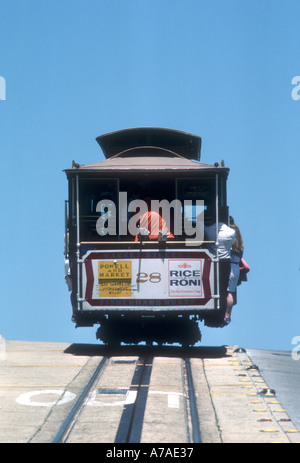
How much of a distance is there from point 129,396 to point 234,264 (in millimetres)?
5948

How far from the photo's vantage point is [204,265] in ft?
46.6

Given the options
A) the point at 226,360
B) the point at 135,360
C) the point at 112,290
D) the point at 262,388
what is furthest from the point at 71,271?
the point at 262,388

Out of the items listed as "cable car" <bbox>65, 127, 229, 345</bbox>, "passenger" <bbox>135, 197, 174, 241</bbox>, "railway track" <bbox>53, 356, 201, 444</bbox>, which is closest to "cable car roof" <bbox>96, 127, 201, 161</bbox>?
"cable car" <bbox>65, 127, 229, 345</bbox>

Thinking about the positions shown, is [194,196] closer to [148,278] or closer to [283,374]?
[148,278]

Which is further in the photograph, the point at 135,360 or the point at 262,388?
the point at 135,360

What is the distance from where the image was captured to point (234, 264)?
15.6 meters

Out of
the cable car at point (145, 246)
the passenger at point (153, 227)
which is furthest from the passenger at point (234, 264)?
the passenger at point (153, 227)

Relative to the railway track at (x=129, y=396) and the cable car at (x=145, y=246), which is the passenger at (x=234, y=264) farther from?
the railway track at (x=129, y=396)

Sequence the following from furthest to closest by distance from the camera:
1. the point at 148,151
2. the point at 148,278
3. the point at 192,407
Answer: the point at 148,151 → the point at 148,278 → the point at 192,407

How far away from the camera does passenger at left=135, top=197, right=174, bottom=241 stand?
14.1m

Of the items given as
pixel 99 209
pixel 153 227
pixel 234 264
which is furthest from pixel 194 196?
pixel 99 209
